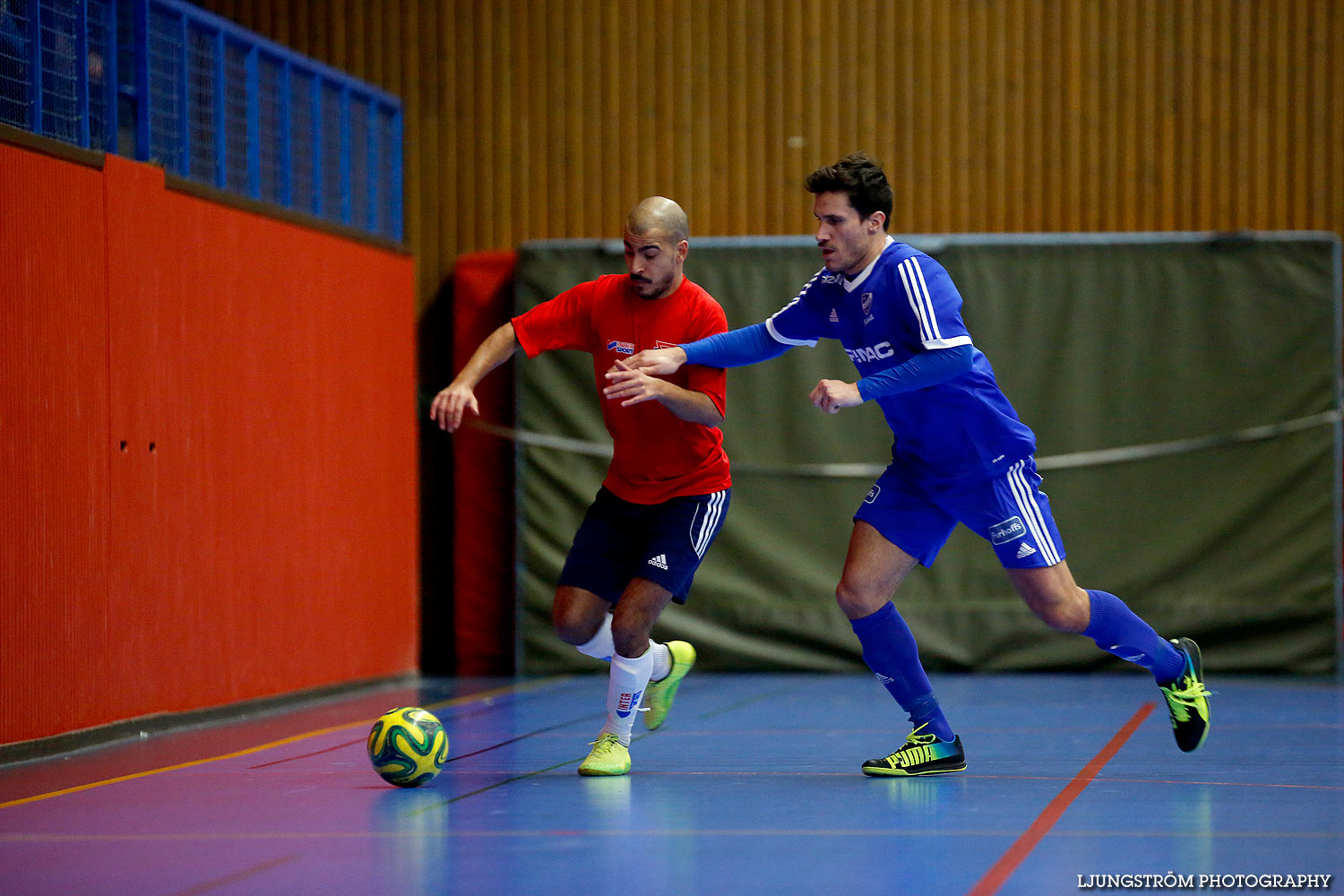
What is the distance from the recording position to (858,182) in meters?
5.38

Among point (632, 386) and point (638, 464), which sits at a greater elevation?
point (632, 386)

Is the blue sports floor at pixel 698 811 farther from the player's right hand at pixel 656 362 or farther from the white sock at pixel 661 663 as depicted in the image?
the player's right hand at pixel 656 362

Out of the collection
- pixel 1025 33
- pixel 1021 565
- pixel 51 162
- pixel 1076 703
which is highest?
pixel 1025 33

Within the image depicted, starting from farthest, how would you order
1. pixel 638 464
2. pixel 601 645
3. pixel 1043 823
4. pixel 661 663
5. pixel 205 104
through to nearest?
pixel 205 104 → pixel 661 663 → pixel 601 645 → pixel 638 464 → pixel 1043 823

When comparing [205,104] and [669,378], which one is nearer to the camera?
[669,378]

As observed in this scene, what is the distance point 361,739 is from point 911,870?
3.84m

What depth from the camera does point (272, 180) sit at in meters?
9.10

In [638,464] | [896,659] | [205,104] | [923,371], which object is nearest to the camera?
[923,371]

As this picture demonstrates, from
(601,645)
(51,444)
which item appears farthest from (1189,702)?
(51,444)

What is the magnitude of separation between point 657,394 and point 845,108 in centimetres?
605

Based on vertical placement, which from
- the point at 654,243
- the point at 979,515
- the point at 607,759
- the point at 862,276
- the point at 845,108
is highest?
the point at 845,108

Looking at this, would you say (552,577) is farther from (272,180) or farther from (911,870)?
(911,870)

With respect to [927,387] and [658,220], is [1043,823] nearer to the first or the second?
[927,387]

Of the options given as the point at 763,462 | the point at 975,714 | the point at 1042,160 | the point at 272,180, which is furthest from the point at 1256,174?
the point at 272,180
